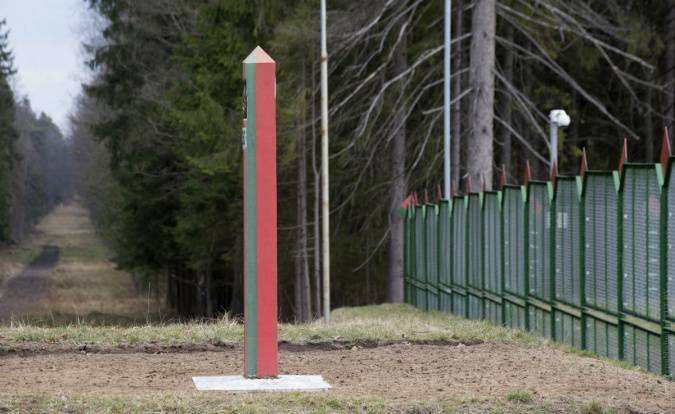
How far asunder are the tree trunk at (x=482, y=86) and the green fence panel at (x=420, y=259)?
211 cm

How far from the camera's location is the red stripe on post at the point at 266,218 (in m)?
9.51

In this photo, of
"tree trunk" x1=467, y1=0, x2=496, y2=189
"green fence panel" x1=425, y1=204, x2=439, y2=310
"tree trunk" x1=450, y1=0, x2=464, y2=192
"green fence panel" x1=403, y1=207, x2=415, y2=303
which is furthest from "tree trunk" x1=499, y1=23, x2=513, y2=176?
"green fence panel" x1=425, y1=204, x2=439, y2=310

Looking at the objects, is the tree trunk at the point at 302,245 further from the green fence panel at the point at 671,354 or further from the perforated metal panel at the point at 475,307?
the green fence panel at the point at 671,354

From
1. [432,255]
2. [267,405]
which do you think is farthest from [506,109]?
[267,405]

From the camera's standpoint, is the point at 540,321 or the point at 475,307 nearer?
the point at 540,321

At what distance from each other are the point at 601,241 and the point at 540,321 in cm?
302

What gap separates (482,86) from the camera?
28.1 m

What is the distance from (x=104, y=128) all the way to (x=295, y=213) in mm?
9125

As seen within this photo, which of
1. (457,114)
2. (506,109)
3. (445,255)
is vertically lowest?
(445,255)

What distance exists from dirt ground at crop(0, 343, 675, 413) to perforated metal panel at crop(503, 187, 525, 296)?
5.21 m

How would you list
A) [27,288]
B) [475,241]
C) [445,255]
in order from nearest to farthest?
[475,241], [445,255], [27,288]

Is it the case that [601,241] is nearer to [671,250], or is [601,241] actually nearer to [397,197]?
[671,250]

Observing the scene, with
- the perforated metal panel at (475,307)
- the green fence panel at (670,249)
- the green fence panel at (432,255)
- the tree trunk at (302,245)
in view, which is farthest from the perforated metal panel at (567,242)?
the tree trunk at (302,245)

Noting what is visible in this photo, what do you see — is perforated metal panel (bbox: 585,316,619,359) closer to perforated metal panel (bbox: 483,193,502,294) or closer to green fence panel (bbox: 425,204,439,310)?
perforated metal panel (bbox: 483,193,502,294)
